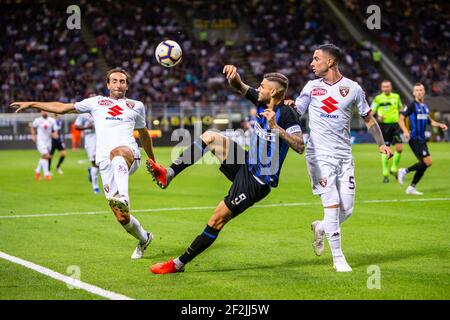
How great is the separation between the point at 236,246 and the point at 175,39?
4564cm

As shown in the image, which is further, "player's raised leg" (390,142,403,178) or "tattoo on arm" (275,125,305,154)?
"player's raised leg" (390,142,403,178)

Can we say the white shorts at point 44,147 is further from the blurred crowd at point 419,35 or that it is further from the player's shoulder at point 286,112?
the blurred crowd at point 419,35

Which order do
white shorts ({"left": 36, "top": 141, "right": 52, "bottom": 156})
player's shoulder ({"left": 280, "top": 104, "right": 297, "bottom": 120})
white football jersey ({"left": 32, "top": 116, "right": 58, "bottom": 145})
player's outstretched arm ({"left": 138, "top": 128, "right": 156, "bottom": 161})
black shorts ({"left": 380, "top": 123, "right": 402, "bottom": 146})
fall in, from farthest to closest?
white football jersey ({"left": 32, "top": 116, "right": 58, "bottom": 145}) → white shorts ({"left": 36, "top": 141, "right": 52, "bottom": 156}) → black shorts ({"left": 380, "top": 123, "right": 402, "bottom": 146}) → player's outstretched arm ({"left": 138, "top": 128, "right": 156, "bottom": 161}) → player's shoulder ({"left": 280, "top": 104, "right": 297, "bottom": 120})

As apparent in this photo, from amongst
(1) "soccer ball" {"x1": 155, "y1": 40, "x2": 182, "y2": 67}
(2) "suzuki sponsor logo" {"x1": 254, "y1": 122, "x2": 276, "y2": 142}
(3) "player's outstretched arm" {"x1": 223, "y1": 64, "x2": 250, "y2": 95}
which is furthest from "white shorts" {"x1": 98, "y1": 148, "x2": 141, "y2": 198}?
(3) "player's outstretched arm" {"x1": 223, "y1": 64, "x2": 250, "y2": 95}

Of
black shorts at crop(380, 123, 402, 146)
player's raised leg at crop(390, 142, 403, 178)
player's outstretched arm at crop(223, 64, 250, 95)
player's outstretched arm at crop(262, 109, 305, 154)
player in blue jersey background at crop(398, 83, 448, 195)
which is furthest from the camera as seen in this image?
black shorts at crop(380, 123, 402, 146)

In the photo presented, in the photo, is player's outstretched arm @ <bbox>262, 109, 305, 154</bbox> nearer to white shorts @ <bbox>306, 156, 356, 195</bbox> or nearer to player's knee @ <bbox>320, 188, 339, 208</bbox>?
white shorts @ <bbox>306, 156, 356, 195</bbox>

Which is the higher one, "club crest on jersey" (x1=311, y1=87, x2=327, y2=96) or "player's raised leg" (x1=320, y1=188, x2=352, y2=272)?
"club crest on jersey" (x1=311, y1=87, x2=327, y2=96)

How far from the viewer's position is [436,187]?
66.6 feet

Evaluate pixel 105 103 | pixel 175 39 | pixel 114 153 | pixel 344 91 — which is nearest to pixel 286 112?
pixel 344 91

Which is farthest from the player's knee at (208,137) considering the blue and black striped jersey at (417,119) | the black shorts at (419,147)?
the blue and black striped jersey at (417,119)

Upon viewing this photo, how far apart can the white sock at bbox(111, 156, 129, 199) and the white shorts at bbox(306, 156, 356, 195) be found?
98.0 inches

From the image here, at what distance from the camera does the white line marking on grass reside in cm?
778
